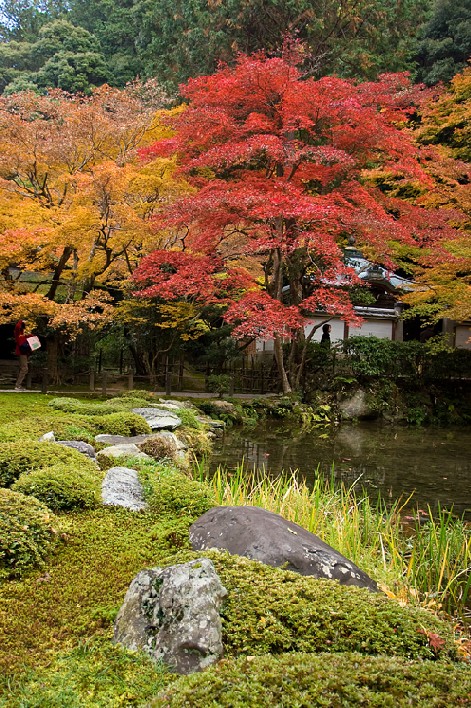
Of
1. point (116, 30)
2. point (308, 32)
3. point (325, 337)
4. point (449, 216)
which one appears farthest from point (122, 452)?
point (116, 30)

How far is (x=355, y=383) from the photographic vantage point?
1708 cm

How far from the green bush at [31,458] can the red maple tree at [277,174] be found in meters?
6.96

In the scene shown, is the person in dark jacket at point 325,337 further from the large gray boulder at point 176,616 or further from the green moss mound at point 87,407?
A: the large gray boulder at point 176,616

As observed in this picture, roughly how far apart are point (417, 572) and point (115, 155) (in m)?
14.1

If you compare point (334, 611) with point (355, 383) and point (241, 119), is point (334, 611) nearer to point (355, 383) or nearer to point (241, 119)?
point (241, 119)

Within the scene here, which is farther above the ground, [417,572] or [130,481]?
[130,481]

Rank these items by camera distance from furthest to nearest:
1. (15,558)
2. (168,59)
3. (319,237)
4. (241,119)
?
(168,59) < (241,119) < (319,237) < (15,558)

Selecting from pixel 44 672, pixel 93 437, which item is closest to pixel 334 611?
pixel 44 672

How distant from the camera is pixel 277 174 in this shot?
48.8ft

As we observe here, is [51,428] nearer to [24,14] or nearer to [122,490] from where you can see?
[122,490]

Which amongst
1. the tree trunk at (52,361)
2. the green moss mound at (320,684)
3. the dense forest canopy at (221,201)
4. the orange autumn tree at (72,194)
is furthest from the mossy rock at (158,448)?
the tree trunk at (52,361)

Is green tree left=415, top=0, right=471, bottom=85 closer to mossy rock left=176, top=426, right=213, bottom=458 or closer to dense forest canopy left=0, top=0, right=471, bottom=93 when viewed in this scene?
dense forest canopy left=0, top=0, right=471, bottom=93

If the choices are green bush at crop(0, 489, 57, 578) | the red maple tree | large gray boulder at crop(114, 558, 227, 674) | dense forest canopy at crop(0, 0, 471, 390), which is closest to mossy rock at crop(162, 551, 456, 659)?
large gray boulder at crop(114, 558, 227, 674)

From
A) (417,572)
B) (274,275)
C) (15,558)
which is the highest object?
(274,275)
